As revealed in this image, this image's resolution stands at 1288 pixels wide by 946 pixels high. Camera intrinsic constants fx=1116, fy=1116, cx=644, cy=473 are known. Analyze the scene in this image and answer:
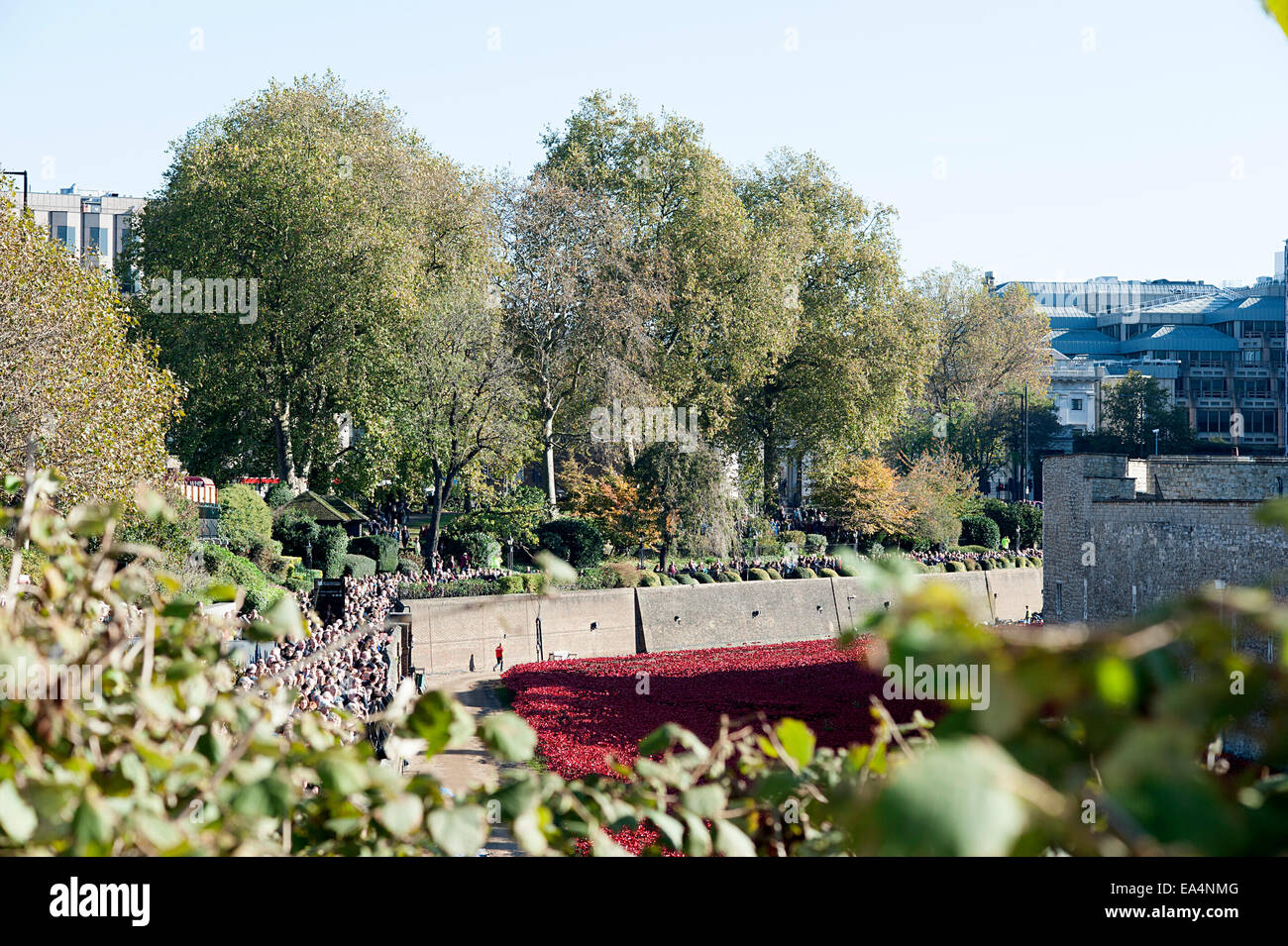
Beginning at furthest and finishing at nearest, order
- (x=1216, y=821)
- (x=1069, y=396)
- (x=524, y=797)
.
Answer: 1. (x=1069, y=396)
2. (x=524, y=797)
3. (x=1216, y=821)

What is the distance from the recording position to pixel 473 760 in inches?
818

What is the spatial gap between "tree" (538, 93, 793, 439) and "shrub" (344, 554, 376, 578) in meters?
13.4

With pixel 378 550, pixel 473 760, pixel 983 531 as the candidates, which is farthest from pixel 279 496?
pixel 983 531

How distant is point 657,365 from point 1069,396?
5993 cm

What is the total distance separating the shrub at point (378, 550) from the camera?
3484 cm

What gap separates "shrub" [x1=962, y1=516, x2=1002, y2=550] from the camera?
49719 mm

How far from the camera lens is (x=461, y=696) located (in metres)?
27.2

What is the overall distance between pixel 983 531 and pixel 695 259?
18.3 meters

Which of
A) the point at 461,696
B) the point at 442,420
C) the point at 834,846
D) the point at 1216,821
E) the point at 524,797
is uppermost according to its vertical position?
the point at 442,420

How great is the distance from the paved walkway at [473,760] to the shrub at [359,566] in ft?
15.1
